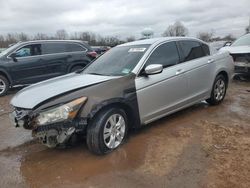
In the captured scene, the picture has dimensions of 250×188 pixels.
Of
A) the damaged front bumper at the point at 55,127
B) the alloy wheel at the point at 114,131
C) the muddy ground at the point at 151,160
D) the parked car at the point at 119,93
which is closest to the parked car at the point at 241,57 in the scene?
the parked car at the point at 119,93

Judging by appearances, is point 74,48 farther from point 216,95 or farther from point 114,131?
point 114,131

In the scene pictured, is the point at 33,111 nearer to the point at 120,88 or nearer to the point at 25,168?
the point at 25,168

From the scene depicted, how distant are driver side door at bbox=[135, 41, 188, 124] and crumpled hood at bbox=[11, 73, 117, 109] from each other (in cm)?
62

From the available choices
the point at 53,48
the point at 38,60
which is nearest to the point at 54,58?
the point at 53,48

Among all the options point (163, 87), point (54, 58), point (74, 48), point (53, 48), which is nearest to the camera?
point (163, 87)

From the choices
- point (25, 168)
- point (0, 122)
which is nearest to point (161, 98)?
point (25, 168)

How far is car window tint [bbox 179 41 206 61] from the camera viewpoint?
647 cm

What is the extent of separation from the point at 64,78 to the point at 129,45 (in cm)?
144

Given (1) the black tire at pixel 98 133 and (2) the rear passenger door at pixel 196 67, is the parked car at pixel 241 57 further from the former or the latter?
(1) the black tire at pixel 98 133

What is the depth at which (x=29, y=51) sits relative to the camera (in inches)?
432

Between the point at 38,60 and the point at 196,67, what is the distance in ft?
20.3

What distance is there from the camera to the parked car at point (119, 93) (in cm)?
447

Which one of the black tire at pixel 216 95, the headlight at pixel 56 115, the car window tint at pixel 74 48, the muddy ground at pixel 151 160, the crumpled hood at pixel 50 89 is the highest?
the car window tint at pixel 74 48

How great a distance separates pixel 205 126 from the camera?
601cm
